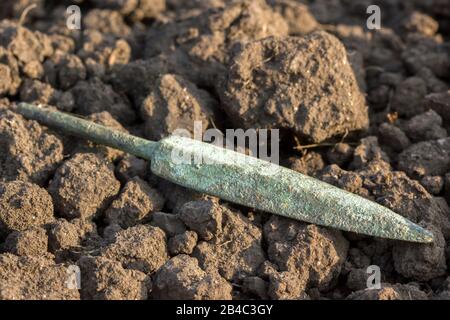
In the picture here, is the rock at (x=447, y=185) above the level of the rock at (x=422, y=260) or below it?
above

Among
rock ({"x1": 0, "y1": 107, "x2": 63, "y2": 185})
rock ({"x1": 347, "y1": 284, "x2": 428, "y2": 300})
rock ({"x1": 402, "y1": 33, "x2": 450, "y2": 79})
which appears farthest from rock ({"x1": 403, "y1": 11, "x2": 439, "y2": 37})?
rock ({"x1": 0, "y1": 107, "x2": 63, "y2": 185})

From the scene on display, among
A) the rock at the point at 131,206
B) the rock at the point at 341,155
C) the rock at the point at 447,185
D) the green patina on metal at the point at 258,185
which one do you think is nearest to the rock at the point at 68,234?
the rock at the point at 131,206

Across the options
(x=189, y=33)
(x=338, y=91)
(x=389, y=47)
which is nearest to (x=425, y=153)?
(x=338, y=91)

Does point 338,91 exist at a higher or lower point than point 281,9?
lower

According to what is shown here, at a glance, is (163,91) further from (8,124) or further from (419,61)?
(419,61)

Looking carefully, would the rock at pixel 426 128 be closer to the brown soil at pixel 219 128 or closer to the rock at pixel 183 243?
the brown soil at pixel 219 128

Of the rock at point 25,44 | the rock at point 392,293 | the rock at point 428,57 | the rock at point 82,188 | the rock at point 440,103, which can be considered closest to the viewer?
the rock at point 392,293
